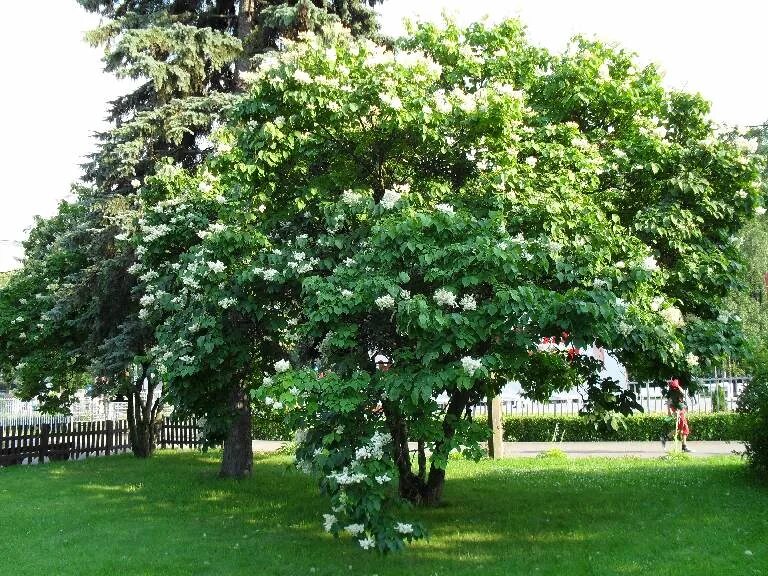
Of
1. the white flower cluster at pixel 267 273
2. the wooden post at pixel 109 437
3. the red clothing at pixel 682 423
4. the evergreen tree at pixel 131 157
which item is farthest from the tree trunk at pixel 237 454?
the red clothing at pixel 682 423

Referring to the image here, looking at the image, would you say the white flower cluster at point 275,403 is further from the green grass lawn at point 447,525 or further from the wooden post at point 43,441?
the wooden post at point 43,441

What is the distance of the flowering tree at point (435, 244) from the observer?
6.59 meters

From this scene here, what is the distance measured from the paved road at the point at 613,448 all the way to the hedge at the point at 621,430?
0.29m

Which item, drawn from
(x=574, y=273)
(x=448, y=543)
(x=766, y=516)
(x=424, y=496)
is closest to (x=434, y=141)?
(x=574, y=273)

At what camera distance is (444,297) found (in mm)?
6402

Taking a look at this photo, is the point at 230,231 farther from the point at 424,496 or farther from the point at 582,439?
the point at 582,439

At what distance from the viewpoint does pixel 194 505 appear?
1127cm

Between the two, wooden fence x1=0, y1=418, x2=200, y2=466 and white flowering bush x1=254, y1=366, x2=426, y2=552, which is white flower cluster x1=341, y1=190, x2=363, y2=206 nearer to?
white flowering bush x1=254, y1=366, x2=426, y2=552

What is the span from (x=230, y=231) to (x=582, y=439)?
1437 cm

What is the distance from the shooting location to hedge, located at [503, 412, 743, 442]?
18.9 meters

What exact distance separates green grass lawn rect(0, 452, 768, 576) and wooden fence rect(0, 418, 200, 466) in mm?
4484

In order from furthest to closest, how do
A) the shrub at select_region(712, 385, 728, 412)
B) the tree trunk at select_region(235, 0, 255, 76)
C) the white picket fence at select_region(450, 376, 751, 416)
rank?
1. the white picket fence at select_region(450, 376, 751, 416)
2. the shrub at select_region(712, 385, 728, 412)
3. the tree trunk at select_region(235, 0, 255, 76)

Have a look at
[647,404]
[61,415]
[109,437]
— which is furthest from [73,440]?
[647,404]

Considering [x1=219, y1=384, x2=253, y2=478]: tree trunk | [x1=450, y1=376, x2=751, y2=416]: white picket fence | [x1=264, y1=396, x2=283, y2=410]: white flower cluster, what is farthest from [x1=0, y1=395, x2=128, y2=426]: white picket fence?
[x1=264, y1=396, x2=283, y2=410]: white flower cluster
